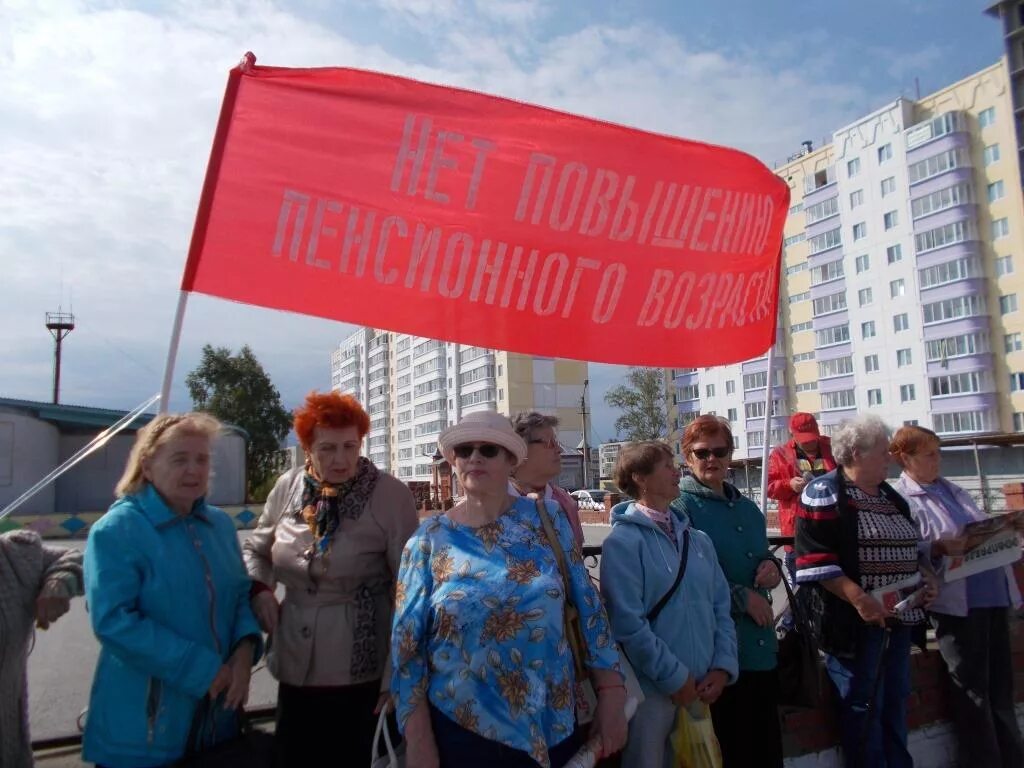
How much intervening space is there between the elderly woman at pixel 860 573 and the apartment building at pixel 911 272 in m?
47.7

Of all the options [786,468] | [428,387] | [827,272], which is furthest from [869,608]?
[428,387]

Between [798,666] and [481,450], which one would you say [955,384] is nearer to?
[798,666]

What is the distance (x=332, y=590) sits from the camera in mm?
2941

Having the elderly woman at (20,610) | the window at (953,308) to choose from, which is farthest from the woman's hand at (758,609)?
the window at (953,308)

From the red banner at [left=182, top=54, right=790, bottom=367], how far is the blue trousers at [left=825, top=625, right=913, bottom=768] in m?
2.00

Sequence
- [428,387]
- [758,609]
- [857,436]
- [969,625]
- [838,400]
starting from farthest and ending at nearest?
1. [428,387]
2. [838,400]
3. [969,625]
4. [857,436]
5. [758,609]

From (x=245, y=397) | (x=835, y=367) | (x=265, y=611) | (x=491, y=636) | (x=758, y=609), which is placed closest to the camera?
(x=491, y=636)

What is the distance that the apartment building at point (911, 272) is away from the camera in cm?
4703

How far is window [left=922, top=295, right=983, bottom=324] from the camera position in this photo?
47.6 m

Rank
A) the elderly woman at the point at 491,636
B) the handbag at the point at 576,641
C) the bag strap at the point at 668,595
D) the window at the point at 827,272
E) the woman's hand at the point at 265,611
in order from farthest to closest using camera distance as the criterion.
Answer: the window at the point at 827,272, the bag strap at the point at 668,595, the woman's hand at the point at 265,611, the handbag at the point at 576,641, the elderly woman at the point at 491,636

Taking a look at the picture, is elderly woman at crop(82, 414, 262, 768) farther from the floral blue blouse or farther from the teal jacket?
the teal jacket

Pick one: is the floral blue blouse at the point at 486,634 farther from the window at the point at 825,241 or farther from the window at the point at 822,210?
the window at the point at 822,210

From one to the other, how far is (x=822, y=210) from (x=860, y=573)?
60.6 m

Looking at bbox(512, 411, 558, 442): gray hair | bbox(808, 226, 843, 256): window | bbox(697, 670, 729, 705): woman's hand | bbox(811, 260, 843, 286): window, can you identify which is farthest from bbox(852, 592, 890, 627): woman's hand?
bbox(808, 226, 843, 256): window
